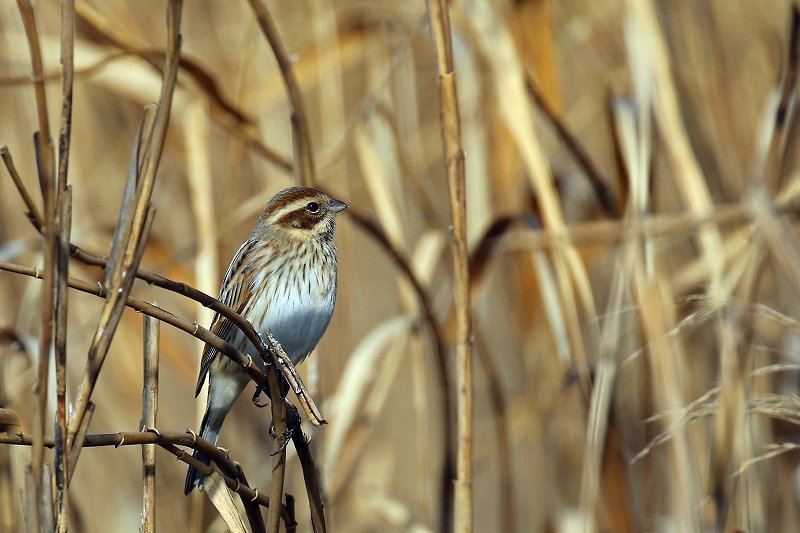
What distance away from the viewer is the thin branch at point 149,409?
5.66 feet

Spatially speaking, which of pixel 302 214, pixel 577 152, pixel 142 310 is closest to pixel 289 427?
pixel 142 310

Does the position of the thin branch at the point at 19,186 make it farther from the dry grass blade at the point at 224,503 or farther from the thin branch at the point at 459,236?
the thin branch at the point at 459,236

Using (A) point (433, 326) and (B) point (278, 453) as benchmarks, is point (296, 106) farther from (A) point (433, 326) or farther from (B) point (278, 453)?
(B) point (278, 453)

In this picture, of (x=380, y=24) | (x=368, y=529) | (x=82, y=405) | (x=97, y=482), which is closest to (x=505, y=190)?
(x=380, y=24)

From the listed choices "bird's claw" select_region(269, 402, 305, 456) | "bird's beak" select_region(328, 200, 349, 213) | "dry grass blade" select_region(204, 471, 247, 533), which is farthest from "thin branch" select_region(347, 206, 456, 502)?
"dry grass blade" select_region(204, 471, 247, 533)

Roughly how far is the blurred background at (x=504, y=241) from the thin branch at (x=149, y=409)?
2.89 feet

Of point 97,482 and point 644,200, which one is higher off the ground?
point 644,200

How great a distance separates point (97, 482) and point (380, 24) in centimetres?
200

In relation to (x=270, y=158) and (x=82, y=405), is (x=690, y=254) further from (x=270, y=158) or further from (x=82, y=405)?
(x=82, y=405)

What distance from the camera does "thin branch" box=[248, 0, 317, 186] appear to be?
8.34 ft

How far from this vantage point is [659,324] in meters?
2.93

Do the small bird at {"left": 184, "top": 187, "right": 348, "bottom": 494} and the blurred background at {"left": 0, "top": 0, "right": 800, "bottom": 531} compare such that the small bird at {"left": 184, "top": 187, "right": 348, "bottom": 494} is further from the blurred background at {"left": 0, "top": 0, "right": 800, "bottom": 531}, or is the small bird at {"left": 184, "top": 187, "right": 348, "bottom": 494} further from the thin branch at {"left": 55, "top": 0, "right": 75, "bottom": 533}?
the thin branch at {"left": 55, "top": 0, "right": 75, "bottom": 533}

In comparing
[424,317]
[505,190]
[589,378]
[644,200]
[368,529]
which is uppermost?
[505,190]

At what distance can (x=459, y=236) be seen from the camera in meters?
2.08
